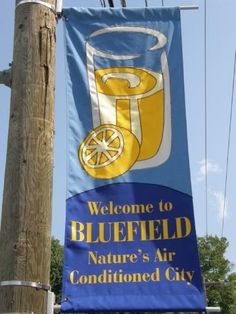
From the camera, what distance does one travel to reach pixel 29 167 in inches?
147

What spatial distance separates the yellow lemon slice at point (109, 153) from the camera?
4707 millimetres

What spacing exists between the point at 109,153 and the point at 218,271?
Answer: 56.2 m

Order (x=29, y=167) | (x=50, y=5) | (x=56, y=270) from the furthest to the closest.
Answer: (x=56, y=270) → (x=50, y=5) → (x=29, y=167)

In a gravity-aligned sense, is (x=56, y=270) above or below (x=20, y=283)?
above

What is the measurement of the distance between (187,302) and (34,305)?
4.72ft

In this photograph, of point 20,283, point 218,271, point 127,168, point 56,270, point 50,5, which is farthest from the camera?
point 218,271

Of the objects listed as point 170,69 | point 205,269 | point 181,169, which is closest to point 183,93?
point 170,69

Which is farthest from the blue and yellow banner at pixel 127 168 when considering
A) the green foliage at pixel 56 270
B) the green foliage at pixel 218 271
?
the green foliage at pixel 218 271

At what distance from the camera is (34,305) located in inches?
134

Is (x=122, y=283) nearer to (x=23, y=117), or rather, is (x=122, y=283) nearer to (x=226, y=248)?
(x=23, y=117)

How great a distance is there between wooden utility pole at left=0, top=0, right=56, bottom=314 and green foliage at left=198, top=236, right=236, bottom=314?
55.2m

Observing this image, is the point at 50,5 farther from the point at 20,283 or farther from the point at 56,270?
the point at 56,270

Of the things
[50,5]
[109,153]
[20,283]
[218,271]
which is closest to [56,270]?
[218,271]

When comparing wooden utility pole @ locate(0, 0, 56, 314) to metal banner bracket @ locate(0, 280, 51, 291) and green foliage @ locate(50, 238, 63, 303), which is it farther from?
green foliage @ locate(50, 238, 63, 303)
